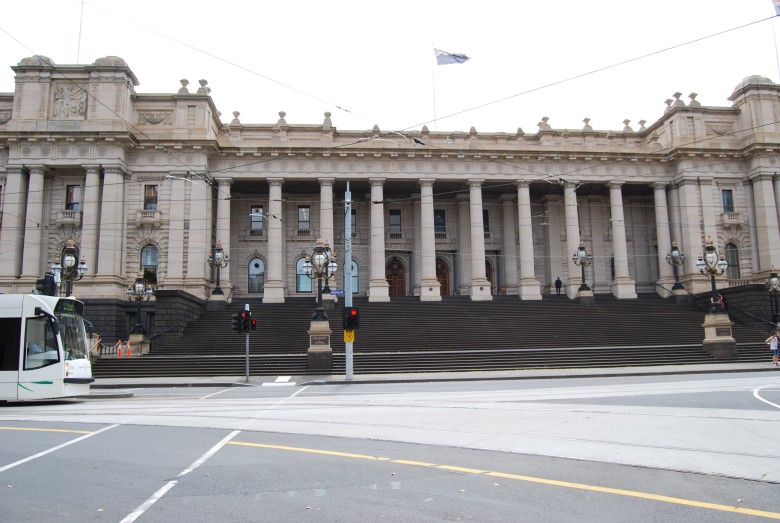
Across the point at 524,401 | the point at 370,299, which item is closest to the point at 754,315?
the point at 370,299

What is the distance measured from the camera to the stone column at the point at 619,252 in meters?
41.1

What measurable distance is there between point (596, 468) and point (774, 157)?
43.9 meters

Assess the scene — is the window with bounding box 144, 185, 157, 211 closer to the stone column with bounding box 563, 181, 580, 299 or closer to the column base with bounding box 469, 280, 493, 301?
the column base with bounding box 469, 280, 493, 301

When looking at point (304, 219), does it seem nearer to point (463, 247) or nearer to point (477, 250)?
point (463, 247)

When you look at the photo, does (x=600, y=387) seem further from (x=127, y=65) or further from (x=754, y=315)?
(x=127, y=65)

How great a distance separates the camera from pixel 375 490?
19.6 ft

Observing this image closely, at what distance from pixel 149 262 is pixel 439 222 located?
2044cm

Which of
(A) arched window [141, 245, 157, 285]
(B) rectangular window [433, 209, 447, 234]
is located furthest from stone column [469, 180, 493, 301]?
(A) arched window [141, 245, 157, 285]

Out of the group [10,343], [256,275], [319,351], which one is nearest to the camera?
[10,343]

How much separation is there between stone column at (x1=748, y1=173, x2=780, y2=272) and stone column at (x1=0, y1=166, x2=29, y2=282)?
44369mm

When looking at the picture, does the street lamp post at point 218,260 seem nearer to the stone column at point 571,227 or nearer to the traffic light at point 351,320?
the traffic light at point 351,320

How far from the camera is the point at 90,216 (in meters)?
37.5

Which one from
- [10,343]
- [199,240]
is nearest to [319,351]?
[10,343]

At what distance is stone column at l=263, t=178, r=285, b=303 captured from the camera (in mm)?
38969
